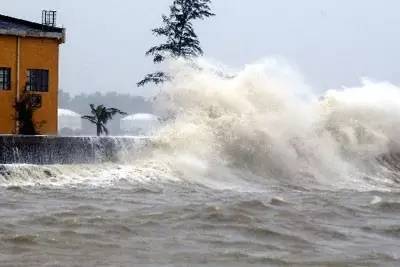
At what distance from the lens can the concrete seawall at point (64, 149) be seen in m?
15.5

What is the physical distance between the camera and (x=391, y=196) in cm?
1400

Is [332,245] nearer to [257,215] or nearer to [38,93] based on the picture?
[257,215]

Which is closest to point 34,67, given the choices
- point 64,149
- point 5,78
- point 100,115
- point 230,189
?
point 5,78

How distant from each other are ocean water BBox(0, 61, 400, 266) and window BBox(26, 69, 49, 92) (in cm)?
338

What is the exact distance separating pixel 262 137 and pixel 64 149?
14.0 ft

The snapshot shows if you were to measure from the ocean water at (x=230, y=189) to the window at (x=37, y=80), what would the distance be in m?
3.38

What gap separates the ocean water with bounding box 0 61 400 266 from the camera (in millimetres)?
8109

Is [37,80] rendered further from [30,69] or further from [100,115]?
[100,115]

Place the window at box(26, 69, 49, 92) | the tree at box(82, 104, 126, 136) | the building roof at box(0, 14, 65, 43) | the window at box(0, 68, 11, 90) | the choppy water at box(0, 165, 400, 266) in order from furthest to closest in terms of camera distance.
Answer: the tree at box(82, 104, 126, 136), the window at box(26, 69, 49, 92), the building roof at box(0, 14, 65, 43), the window at box(0, 68, 11, 90), the choppy water at box(0, 165, 400, 266)

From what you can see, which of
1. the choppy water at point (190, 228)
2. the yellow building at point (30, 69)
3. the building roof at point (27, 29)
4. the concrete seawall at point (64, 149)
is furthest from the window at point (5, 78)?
the choppy water at point (190, 228)

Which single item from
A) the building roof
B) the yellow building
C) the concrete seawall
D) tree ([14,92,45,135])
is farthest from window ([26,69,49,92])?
the concrete seawall

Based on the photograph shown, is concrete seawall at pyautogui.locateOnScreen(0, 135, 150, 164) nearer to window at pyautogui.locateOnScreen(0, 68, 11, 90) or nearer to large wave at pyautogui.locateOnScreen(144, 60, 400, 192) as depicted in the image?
large wave at pyautogui.locateOnScreen(144, 60, 400, 192)

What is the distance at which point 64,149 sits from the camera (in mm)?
16188

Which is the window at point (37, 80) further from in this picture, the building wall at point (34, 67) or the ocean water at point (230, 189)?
the ocean water at point (230, 189)
